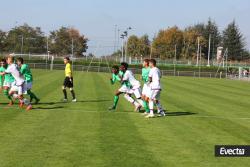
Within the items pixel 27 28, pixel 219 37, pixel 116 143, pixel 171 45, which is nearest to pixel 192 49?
pixel 171 45

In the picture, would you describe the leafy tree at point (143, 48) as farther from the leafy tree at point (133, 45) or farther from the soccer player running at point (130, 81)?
the soccer player running at point (130, 81)

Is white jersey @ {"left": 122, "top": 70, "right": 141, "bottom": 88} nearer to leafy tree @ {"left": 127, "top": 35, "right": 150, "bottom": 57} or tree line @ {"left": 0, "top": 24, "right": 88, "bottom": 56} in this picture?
tree line @ {"left": 0, "top": 24, "right": 88, "bottom": 56}

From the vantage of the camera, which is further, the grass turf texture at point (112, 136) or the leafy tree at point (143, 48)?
the leafy tree at point (143, 48)

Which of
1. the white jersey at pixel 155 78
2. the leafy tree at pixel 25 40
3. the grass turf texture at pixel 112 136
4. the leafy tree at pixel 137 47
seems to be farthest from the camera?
the leafy tree at pixel 137 47

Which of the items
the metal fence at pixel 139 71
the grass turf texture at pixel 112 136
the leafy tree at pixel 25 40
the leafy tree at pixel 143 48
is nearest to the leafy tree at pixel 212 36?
Answer: the leafy tree at pixel 143 48

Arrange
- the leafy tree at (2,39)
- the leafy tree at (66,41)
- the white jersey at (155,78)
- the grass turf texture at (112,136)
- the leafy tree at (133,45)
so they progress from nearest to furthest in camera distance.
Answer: the grass turf texture at (112,136), the white jersey at (155,78), the leafy tree at (2,39), the leafy tree at (66,41), the leafy tree at (133,45)

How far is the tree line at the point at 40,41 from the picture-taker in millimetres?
109875

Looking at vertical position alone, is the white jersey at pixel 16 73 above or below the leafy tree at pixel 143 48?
below

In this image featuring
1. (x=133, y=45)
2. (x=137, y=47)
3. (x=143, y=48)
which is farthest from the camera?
(x=133, y=45)

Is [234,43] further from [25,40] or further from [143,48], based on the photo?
[25,40]

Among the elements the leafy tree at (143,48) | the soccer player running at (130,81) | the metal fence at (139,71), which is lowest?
the metal fence at (139,71)

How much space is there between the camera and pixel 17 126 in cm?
1296

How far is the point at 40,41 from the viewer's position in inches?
4646

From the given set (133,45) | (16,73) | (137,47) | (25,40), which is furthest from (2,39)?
(16,73)
